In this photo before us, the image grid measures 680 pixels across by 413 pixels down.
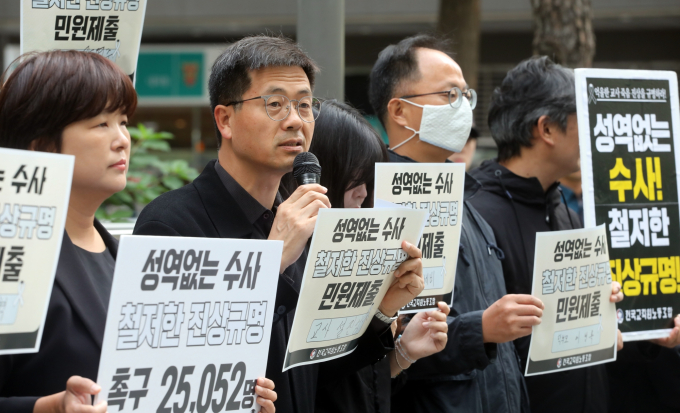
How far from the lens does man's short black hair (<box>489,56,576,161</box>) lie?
12.9ft

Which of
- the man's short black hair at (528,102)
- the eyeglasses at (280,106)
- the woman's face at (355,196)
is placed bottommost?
the woman's face at (355,196)

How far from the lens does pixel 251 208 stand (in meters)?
2.46

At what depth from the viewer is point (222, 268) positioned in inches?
76.9

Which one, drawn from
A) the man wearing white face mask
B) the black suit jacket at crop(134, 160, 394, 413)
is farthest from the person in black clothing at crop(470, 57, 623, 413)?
the black suit jacket at crop(134, 160, 394, 413)

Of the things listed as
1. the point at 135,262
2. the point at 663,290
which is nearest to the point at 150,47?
the point at 663,290

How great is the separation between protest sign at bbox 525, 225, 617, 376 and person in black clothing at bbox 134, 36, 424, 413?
0.79 m

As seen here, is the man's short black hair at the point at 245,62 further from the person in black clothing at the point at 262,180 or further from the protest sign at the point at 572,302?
the protest sign at the point at 572,302

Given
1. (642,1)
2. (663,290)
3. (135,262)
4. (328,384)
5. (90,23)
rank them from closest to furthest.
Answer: (135,262)
(328,384)
(90,23)
(663,290)
(642,1)

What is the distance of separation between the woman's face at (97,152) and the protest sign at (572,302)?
5.62 feet

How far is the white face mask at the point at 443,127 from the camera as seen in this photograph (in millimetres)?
3496

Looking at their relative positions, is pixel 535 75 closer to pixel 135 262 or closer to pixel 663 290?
pixel 663 290

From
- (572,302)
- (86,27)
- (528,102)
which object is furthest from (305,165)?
(528,102)

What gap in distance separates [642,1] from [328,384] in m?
13.0

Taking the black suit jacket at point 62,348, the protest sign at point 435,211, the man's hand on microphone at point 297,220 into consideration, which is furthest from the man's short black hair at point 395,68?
the black suit jacket at point 62,348
